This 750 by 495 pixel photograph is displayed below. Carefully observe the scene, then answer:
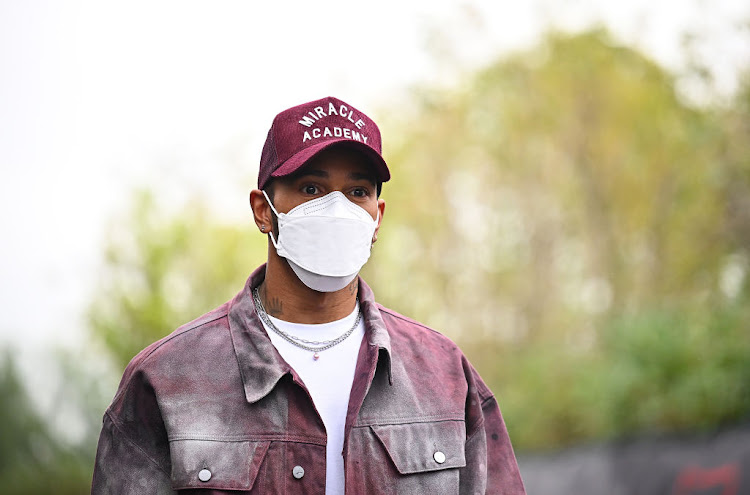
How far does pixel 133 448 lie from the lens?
2.43 m

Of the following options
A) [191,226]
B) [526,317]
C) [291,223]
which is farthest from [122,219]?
[291,223]

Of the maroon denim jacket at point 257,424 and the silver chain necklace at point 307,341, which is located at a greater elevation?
the silver chain necklace at point 307,341

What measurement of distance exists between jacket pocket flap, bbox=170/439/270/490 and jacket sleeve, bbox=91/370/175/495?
0.09 m

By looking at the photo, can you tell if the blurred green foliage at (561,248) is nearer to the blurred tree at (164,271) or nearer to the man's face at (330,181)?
the blurred tree at (164,271)

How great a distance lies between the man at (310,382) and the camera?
2395mm

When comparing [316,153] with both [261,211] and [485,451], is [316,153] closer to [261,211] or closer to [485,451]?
[261,211]

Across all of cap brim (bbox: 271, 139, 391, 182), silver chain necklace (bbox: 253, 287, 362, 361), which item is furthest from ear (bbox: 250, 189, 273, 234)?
silver chain necklace (bbox: 253, 287, 362, 361)

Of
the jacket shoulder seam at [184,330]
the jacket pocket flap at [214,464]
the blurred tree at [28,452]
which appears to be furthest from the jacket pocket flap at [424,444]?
the blurred tree at [28,452]

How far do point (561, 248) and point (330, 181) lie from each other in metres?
16.4

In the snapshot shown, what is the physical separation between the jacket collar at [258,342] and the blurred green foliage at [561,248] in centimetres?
796

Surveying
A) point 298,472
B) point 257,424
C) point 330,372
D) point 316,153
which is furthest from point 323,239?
point 298,472

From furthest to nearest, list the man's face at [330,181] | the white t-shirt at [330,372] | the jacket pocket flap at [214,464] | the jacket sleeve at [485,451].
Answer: the jacket sleeve at [485,451] < the man's face at [330,181] < the white t-shirt at [330,372] < the jacket pocket flap at [214,464]

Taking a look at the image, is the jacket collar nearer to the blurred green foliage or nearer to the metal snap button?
the metal snap button

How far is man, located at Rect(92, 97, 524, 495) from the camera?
239 cm
